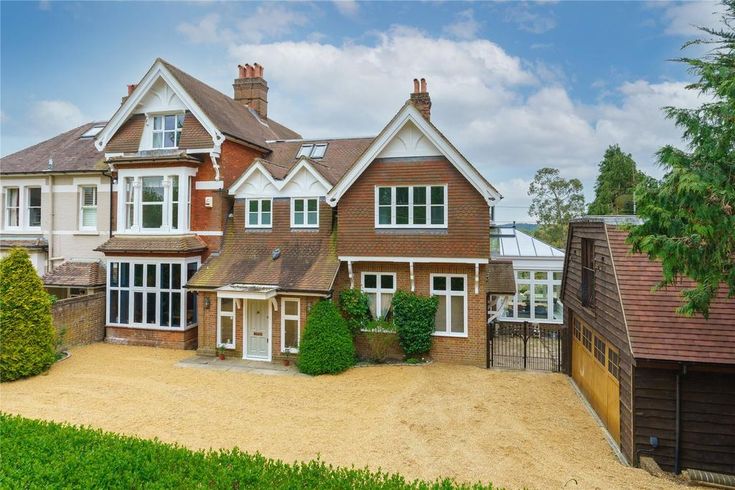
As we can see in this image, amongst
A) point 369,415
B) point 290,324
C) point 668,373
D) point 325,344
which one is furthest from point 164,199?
point 668,373

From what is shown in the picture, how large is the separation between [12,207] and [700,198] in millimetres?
27588

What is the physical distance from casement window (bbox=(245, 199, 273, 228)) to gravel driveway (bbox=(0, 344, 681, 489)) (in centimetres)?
630

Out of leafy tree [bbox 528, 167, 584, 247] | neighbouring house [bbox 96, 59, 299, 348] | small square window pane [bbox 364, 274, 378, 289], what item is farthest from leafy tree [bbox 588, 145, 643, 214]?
neighbouring house [bbox 96, 59, 299, 348]

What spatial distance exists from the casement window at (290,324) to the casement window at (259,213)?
3852 millimetres

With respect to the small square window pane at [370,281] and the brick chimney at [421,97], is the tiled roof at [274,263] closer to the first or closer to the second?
the small square window pane at [370,281]

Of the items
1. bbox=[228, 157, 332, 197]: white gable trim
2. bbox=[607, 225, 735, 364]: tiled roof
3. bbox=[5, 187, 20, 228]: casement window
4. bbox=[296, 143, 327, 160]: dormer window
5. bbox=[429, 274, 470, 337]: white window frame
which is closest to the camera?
bbox=[607, 225, 735, 364]: tiled roof

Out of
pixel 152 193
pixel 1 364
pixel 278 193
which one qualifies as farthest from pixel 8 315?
pixel 278 193

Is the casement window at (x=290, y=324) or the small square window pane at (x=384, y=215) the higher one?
the small square window pane at (x=384, y=215)

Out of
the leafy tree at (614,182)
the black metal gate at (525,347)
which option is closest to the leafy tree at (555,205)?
the leafy tree at (614,182)

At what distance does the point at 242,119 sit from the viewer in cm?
2220

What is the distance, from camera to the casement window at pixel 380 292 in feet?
53.4

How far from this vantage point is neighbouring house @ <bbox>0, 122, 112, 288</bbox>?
2055 centimetres

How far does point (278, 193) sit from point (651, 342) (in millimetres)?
13729

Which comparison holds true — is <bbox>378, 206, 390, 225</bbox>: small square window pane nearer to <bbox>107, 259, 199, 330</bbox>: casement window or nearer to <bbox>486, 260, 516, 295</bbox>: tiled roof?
<bbox>486, 260, 516, 295</bbox>: tiled roof
